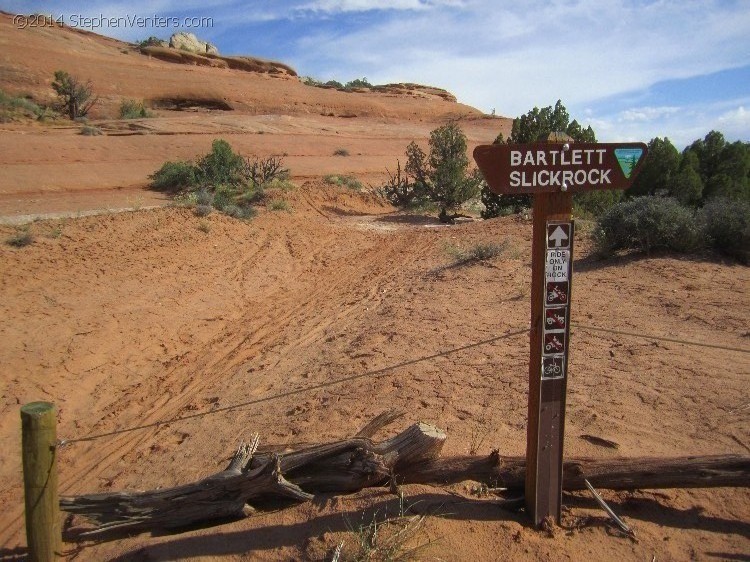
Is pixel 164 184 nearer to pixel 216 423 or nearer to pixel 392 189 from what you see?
pixel 392 189

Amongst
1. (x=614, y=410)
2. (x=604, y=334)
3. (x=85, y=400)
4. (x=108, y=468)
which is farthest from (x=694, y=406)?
(x=85, y=400)

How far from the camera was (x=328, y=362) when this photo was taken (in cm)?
748

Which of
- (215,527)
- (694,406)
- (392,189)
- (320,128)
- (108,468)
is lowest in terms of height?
(108,468)

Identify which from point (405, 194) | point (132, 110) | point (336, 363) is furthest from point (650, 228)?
point (132, 110)

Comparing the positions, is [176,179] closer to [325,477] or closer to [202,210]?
[202,210]

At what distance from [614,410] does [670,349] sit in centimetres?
168

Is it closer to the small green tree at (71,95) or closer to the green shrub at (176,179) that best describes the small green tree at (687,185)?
the green shrub at (176,179)

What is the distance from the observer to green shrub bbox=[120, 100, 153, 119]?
127 feet

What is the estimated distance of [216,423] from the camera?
6.29 metres

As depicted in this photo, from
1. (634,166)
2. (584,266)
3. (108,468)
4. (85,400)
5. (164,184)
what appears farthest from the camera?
(164,184)

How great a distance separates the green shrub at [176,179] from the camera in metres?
20.1

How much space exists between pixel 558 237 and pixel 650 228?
25.7 ft

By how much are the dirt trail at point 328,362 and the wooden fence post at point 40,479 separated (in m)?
0.41

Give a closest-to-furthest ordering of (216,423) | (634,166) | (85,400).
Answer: (634,166)
(216,423)
(85,400)
